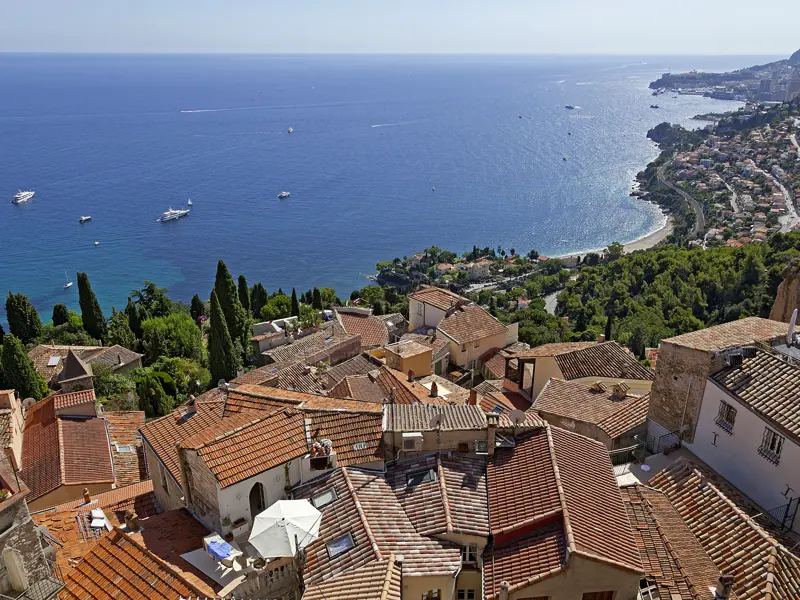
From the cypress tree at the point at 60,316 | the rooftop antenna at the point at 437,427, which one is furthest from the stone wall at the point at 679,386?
the cypress tree at the point at 60,316

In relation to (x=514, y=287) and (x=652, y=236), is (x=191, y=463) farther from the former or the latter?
(x=652, y=236)

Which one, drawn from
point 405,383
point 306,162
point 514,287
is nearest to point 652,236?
point 514,287

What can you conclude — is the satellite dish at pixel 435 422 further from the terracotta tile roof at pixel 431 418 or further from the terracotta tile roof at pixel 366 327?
the terracotta tile roof at pixel 366 327

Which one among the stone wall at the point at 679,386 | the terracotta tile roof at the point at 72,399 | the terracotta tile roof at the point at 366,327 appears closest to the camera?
the stone wall at the point at 679,386

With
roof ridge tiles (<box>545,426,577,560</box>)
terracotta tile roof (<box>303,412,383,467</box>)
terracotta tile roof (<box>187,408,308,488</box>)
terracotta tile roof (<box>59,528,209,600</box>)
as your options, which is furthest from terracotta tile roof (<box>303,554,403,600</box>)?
roof ridge tiles (<box>545,426,577,560</box>)

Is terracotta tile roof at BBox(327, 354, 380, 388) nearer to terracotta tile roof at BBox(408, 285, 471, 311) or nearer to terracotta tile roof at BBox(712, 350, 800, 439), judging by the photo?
terracotta tile roof at BBox(408, 285, 471, 311)

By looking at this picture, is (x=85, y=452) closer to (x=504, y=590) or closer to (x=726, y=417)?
(x=504, y=590)
